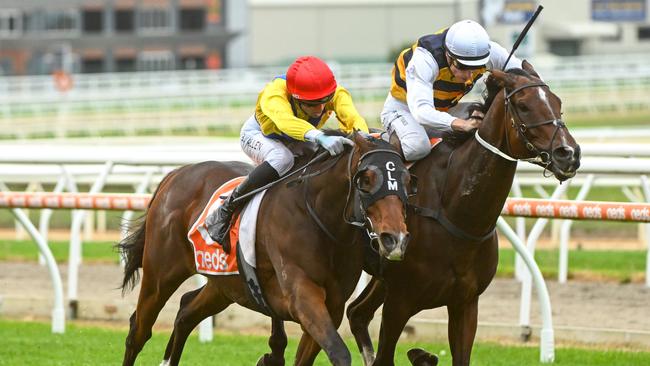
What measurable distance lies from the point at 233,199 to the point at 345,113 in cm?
63

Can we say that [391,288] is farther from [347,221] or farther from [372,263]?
[347,221]

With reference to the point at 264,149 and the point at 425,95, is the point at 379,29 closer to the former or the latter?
the point at 264,149

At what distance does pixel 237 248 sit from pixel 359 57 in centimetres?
4647

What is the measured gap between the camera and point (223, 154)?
9.09 meters

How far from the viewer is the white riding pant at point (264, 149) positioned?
5.92 m

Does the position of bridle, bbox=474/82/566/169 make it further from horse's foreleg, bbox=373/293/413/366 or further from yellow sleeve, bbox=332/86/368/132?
horse's foreleg, bbox=373/293/413/366

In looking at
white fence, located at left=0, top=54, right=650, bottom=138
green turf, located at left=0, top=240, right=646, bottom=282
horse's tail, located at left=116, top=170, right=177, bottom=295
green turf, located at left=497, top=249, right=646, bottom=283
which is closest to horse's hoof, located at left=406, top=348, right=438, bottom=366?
horse's tail, located at left=116, top=170, right=177, bottom=295

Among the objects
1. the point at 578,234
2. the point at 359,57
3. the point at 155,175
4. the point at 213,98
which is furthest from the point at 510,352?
the point at 359,57

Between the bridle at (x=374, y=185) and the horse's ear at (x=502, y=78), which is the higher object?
the horse's ear at (x=502, y=78)

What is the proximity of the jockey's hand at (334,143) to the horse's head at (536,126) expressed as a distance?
2.23 feet

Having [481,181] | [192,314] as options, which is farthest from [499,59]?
[192,314]

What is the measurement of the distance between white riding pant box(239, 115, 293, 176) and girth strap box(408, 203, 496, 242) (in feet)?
1.95

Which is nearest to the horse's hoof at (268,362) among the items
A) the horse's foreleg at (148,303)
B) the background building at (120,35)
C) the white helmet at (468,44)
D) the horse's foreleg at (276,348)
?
the horse's foreleg at (276,348)

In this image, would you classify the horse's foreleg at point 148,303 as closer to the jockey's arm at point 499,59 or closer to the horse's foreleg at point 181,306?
the horse's foreleg at point 181,306
